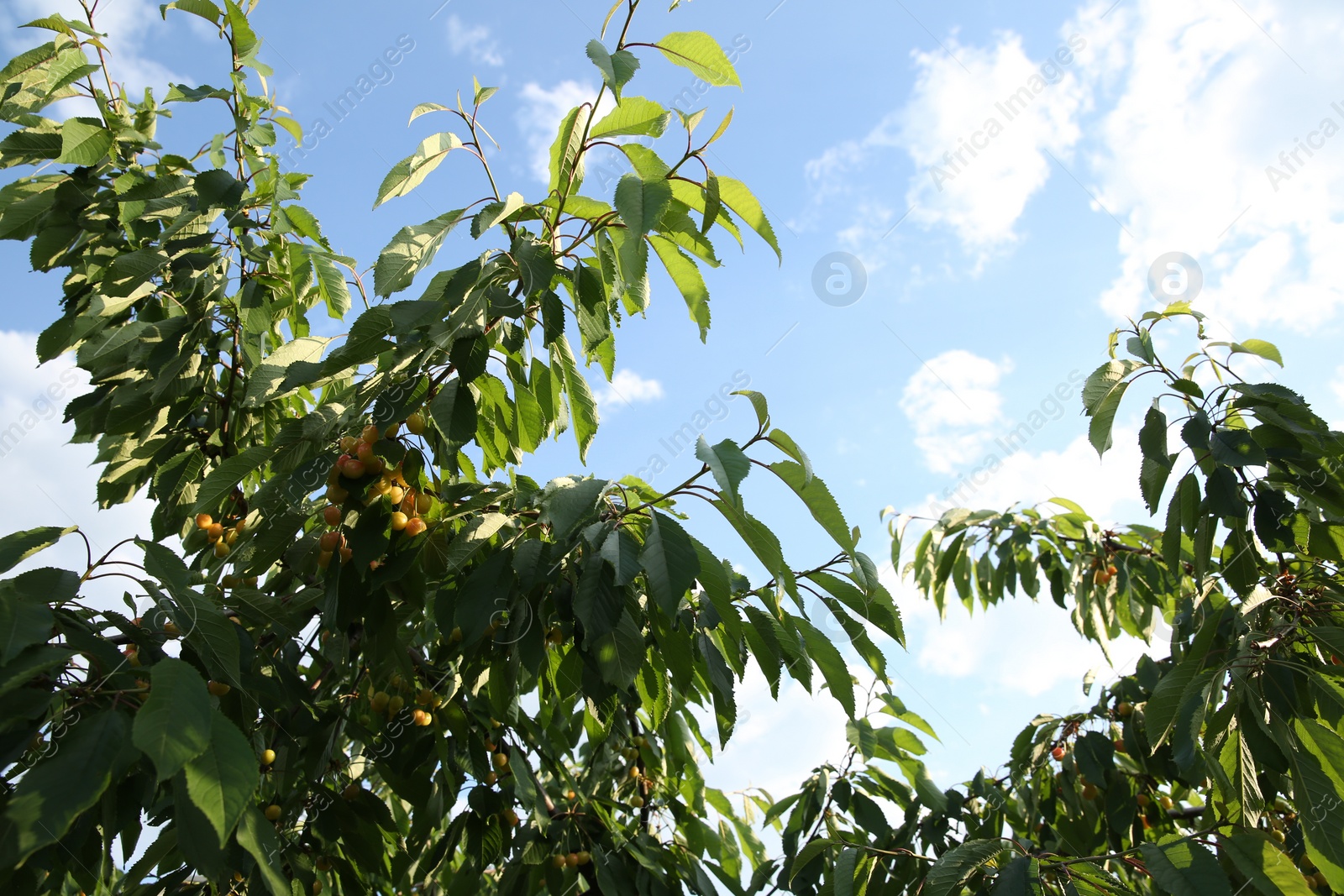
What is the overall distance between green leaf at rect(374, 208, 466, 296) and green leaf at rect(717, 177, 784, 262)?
1.73ft

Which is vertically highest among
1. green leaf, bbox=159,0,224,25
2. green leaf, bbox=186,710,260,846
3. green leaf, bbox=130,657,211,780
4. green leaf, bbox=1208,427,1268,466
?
green leaf, bbox=159,0,224,25

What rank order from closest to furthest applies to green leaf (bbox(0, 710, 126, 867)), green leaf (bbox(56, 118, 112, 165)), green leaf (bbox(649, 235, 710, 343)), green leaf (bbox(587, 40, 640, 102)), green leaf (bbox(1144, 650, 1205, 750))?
green leaf (bbox(0, 710, 126, 867))
green leaf (bbox(587, 40, 640, 102))
green leaf (bbox(649, 235, 710, 343))
green leaf (bbox(1144, 650, 1205, 750))
green leaf (bbox(56, 118, 112, 165))

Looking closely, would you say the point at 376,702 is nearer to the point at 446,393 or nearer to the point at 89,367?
the point at 446,393

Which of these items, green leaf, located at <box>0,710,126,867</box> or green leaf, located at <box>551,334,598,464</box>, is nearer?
green leaf, located at <box>0,710,126,867</box>

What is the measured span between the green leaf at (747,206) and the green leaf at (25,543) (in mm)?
1277

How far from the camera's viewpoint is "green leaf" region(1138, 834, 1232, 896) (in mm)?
1400

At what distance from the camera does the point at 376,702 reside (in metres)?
2.16

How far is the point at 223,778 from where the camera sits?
102 centimetres

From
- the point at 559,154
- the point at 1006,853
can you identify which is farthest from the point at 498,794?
the point at 559,154

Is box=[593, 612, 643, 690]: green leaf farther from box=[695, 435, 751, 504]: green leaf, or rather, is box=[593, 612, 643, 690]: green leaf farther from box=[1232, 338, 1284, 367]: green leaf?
box=[1232, 338, 1284, 367]: green leaf

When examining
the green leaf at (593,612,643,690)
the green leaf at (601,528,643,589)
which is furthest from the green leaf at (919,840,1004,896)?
the green leaf at (601,528,643,589)

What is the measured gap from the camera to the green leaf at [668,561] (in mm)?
1305

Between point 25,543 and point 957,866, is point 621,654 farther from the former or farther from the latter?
point 25,543

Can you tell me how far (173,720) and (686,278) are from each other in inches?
41.7
